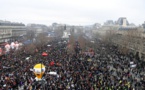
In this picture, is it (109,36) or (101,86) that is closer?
(101,86)

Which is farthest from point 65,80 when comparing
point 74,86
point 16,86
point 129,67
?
point 129,67

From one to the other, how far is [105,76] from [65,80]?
4.75 metres

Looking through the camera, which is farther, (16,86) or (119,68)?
(119,68)

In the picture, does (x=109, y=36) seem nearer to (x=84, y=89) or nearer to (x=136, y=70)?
(x=136, y=70)

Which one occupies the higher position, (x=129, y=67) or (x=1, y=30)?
(x=1, y=30)

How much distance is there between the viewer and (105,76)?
24.7 m

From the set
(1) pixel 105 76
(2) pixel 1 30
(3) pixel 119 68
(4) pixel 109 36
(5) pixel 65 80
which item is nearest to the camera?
(5) pixel 65 80

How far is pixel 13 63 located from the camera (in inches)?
1206

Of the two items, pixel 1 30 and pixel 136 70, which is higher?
pixel 1 30

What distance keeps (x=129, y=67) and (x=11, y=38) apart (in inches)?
2400

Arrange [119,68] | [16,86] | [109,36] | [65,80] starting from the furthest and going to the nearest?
[109,36] → [119,68] → [65,80] → [16,86]

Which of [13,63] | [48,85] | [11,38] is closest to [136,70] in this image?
[48,85]

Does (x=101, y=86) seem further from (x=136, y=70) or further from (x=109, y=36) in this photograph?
(x=109, y=36)

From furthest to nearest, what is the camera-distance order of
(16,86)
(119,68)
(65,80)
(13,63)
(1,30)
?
(1,30) < (119,68) < (13,63) < (65,80) < (16,86)
